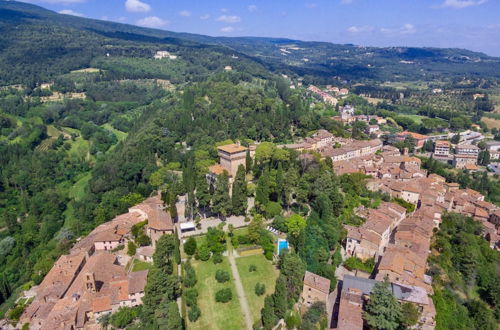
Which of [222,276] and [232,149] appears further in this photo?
[232,149]

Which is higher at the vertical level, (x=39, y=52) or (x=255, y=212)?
(x=39, y=52)

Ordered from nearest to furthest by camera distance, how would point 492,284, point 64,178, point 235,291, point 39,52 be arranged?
point 235,291 → point 492,284 → point 64,178 → point 39,52

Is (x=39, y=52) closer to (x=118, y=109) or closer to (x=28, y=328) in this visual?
(x=118, y=109)

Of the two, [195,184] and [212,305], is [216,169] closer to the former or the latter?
[195,184]

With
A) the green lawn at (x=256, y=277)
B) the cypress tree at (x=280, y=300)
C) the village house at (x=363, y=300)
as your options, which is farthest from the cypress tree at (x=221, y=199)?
the village house at (x=363, y=300)

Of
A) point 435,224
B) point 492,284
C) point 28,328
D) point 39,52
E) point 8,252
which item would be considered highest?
point 39,52

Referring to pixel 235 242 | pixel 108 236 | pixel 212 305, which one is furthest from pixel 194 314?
pixel 108 236

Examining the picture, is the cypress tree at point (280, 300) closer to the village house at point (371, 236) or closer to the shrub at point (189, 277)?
the shrub at point (189, 277)

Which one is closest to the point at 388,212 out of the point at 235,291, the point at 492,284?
the point at 492,284
